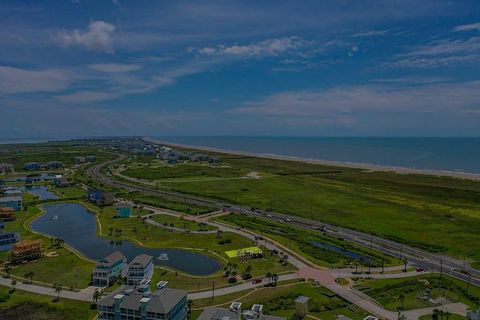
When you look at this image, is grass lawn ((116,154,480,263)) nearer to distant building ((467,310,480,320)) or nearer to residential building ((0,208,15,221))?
distant building ((467,310,480,320))

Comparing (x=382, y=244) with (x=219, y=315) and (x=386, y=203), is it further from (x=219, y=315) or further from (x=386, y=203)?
(x=219, y=315)

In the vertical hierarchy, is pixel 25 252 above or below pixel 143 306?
below

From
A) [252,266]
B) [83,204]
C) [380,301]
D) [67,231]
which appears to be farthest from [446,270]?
[83,204]

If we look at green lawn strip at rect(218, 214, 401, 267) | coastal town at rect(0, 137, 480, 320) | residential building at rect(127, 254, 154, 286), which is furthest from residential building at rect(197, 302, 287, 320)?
green lawn strip at rect(218, 214, 401, 267)

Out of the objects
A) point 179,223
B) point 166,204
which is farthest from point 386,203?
point 166,204

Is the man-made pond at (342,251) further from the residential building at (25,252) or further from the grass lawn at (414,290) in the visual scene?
the residential building at (25,252)

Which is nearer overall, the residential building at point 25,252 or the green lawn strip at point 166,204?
the residential building at point 25,252

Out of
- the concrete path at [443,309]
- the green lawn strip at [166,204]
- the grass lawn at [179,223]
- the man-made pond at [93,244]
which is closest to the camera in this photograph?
the concrete path at [443,309]

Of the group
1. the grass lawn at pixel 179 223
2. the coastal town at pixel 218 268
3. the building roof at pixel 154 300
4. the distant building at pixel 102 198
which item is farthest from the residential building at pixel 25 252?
the distant building at pixel 102 198
